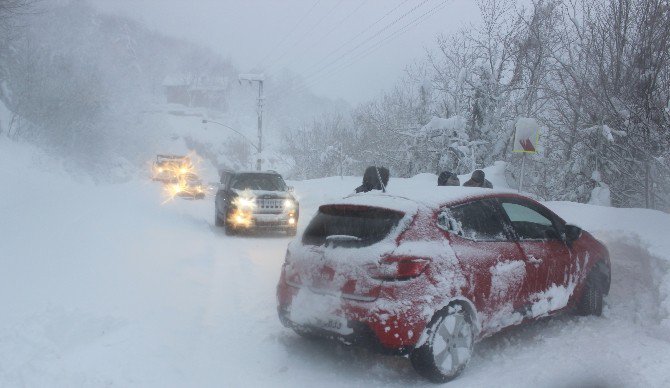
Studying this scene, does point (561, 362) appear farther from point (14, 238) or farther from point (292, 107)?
point (292, 107)

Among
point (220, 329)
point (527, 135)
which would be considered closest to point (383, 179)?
point (527, 135)

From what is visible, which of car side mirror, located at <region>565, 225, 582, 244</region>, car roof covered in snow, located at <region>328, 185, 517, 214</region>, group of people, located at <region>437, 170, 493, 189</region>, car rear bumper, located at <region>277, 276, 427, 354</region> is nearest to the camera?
car rear bumper, located at <region>277, 276, 427, 354</region>

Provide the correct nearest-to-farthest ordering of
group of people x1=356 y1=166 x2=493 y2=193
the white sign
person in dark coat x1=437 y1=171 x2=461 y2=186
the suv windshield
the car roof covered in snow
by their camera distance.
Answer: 1. the car roof covered in snow
2. group of people x1=356 y1=166 x2=493 y2=193
3. person in dark coat x1=437 y1=171 x2=461 y2=186
4. the white sign
5. the suv windshield

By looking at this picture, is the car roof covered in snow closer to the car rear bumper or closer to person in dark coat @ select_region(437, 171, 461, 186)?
the car rear bumper

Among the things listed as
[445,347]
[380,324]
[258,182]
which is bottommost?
[445,347]

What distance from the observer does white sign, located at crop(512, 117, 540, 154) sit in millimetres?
10812

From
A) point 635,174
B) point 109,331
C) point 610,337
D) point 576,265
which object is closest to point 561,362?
point 610,337

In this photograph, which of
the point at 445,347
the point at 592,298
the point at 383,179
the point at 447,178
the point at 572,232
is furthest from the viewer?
the point at 447,178

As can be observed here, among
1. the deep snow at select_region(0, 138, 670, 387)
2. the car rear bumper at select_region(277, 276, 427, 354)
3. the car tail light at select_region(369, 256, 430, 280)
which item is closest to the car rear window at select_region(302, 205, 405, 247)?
the car tail light at select_region(369, 256, 430, 280)

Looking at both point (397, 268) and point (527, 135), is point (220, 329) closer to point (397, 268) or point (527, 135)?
point (397, 268)

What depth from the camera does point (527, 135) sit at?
35.8 ft

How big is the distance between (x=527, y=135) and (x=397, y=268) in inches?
312

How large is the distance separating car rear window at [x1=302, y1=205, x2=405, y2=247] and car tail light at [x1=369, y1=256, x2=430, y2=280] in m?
0.26

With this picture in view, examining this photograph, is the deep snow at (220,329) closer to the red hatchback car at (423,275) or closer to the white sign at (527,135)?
the red hatchback car at (423,275)
